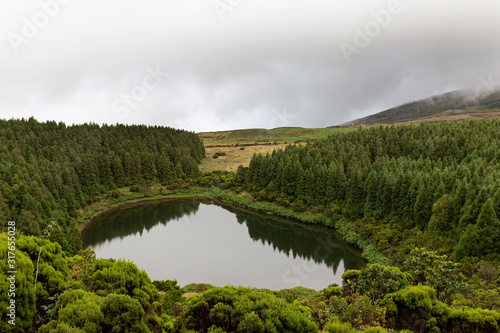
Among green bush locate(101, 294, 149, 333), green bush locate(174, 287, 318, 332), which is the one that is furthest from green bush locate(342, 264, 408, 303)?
green bush locate(101, 294, 149, 333)

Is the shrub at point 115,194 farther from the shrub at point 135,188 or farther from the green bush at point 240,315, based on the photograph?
the green bush at point 240,315

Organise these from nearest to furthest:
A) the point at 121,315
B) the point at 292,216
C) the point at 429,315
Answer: the point at 121,315
the point at 429,315
the point at 292,216

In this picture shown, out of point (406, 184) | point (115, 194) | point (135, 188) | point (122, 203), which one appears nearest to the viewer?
point (406, 184)

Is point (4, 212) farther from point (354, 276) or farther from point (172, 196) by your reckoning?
point (354, 276)

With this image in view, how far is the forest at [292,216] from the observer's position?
1591cm

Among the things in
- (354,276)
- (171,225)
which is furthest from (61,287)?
(171,225)

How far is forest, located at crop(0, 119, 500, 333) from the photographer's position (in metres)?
15.9

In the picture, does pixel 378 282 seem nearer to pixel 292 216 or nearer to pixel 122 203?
pixel 292 216

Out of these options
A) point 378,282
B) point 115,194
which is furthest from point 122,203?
point 378,282

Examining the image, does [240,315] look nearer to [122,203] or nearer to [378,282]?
[378,282]

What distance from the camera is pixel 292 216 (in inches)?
2436

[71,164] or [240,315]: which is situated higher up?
[71,164]

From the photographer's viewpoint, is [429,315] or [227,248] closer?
[429,315]

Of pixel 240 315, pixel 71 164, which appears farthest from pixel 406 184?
pixel 71 164
